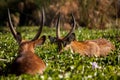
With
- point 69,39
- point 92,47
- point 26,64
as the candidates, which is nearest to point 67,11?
point 92,47

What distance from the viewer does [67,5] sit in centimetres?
3944

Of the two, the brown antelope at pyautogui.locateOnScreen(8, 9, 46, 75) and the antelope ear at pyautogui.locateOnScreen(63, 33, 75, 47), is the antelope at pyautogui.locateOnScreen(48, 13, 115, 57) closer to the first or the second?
the antelope ear at pyautogui.locateOnScreen(63, 33, 75, 47)

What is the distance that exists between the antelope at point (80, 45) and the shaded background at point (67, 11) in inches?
703

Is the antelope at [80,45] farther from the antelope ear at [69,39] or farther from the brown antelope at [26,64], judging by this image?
the brown antelope at [26,64]

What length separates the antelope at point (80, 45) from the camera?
38.5 feet

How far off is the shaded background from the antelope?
17855mm

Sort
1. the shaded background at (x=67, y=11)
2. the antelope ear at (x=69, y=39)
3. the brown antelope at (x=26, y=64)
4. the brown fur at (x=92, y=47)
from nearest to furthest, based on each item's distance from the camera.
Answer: the brown antelope at (x=26, y=64)
the antelope ear at (x=69, y=39)
the brown fur at (x=92, y=47)
the shaded background at (x=67, y=11)

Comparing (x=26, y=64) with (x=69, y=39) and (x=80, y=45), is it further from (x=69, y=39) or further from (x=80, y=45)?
(x=80, y=45)

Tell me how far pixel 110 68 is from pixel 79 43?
372 centimetres

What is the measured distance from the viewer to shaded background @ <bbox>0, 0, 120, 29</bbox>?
31938 millimetres

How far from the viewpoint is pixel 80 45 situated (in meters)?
12.2

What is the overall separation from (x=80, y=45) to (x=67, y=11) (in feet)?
89.0

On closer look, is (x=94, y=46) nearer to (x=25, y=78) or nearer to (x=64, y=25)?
(x=25, y=78)

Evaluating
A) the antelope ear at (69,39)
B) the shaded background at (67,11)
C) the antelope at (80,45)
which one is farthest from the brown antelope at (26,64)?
the shaded background at (67,11)
